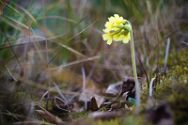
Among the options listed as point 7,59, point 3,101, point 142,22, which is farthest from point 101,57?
point 3,101

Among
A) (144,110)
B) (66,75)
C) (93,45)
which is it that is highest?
(93,45)

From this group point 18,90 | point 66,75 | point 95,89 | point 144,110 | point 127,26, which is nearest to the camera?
point 144,110

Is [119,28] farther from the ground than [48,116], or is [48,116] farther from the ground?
[119,28]

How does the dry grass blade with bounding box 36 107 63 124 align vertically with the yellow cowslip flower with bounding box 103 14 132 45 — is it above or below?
below

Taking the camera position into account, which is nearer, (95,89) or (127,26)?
(127,26)

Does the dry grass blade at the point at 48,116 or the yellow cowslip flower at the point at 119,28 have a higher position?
the yellow cowslip flower at the point at 119,28

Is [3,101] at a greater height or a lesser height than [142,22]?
lesser

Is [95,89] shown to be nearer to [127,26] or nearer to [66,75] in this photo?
[66,75]

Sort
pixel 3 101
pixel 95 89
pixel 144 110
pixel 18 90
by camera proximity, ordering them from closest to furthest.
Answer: pixel 144 110, pixel 3 101, pixel 18 90, pixel 95 89
